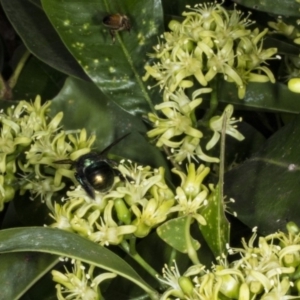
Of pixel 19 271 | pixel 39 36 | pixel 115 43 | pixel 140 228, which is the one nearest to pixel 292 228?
pixel 140 228

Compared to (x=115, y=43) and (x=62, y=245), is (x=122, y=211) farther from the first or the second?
(x=115, y=43)

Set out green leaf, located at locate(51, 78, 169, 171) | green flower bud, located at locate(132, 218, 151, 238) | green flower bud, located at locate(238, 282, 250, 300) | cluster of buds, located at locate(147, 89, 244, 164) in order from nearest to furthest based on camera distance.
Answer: green flower bud, located at locate(238, 282, 250, 300) → green flower bud, located at locate(132, 218, 151, 238) → cluster of buds, located at locate(147, 89, 244, 164) → green leaf, located at locate(51, 78, 169, 171)

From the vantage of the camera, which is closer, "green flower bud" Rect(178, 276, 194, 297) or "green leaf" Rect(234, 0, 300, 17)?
"green flower bud" Rect(178, 276, 194, 297)

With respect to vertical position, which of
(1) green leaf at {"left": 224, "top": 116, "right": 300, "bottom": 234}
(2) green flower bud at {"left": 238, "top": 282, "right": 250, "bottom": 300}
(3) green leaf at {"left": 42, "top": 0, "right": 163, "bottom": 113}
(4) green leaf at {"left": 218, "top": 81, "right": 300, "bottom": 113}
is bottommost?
(1) green leaf at {"left": 224, "top": 116, "right": 300, "bottom": 234}

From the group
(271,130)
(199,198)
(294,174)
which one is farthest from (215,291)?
(271,130)

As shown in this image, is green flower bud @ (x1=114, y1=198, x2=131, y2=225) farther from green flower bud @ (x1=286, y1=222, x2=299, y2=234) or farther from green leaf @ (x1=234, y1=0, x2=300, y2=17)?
green leaf @ (x1=234, y1=0, x2=300, y2=17)

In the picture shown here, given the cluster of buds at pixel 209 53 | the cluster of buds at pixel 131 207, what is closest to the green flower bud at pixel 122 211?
the cluster of buds at pixel 131 207

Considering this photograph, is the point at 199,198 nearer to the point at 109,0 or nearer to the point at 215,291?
the point at 215,291

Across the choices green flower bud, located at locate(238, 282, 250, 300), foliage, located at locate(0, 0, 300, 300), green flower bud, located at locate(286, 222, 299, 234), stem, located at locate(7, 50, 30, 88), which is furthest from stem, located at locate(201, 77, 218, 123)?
stem, located at locate(7, 50, 30, 88)
